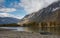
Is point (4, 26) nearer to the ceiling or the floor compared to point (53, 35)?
nearer to the ceiling

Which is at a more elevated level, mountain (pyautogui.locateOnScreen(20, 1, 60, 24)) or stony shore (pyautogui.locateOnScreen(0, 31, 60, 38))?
mountain (pyautogui.locateOnScreen(20, 1, 60, 24))

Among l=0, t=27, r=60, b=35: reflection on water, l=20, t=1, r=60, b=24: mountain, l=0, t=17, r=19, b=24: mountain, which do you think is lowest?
l=0, t=27, r=60, b=35: reflection on water

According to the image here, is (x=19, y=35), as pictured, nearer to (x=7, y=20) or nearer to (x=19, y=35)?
(x=19, y=35)

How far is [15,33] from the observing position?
4984 millimetres

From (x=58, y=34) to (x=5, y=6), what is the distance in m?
2.08

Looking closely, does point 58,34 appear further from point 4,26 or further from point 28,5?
point 4,26

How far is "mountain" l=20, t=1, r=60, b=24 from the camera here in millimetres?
4909

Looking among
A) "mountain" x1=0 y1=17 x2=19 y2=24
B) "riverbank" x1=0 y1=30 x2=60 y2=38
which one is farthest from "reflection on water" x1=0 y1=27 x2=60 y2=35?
"mountain" x1=0 y1=17 x2=19 y2=24

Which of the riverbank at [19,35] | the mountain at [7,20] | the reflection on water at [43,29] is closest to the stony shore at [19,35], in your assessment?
the riverbank at [19,35]

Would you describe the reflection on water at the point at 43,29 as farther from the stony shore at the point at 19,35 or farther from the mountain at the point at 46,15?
the mountain at the point at 46,15

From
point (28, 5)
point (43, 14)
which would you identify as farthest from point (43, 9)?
point (28, 5)

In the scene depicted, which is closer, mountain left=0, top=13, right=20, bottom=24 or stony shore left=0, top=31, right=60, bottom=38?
stony shore left=0, top=31, right=60, bottom=38

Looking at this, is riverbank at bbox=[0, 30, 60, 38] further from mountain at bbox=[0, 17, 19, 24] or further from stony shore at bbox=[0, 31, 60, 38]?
mountain at bbox=[0, 17, 19, 24]

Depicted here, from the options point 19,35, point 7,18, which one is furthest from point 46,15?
point 7,18
